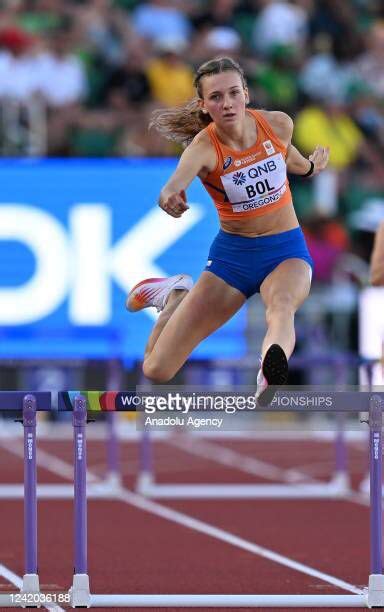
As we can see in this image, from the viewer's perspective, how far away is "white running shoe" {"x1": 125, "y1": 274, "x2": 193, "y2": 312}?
8656 millimetres

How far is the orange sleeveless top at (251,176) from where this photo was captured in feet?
25.1

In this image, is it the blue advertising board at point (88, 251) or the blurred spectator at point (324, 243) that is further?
the blurred spectator at point (324, 243)

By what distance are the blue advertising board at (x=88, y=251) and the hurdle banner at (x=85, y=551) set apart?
8.02 m

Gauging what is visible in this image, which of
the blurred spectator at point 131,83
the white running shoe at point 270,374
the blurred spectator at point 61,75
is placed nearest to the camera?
the white running shoe at point 270,374

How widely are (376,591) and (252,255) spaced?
1.66 metres

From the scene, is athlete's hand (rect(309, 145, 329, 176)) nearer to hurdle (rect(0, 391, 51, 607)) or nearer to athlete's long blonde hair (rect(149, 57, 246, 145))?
athlete's long blonde hair (rect(149, 57, 246, 145))

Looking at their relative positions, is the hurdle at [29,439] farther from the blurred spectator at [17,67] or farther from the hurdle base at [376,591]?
the blurred spectator at [17,67]

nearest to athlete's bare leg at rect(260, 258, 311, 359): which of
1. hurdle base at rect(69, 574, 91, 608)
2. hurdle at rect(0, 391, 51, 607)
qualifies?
hurdle at rect(0, 391, 51, 607)

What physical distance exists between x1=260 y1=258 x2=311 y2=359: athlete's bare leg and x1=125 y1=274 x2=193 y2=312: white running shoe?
772 mm

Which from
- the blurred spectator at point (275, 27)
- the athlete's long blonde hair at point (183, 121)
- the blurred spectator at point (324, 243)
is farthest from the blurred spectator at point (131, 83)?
the athlete's long blonde hair at point (183, 121)

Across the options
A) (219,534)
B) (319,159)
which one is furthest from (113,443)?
(319,159)

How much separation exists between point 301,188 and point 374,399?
10.2 meters

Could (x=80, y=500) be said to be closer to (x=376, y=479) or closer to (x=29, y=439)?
(x=29, y=439)

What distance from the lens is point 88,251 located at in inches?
626
